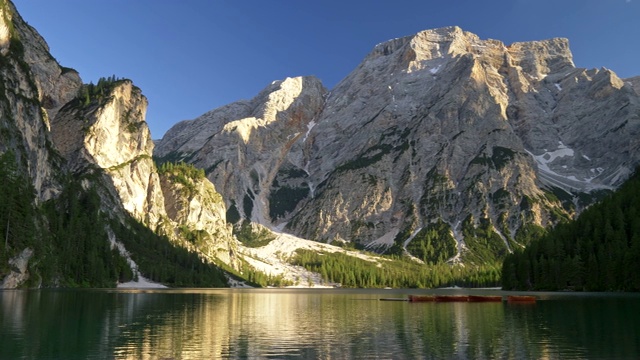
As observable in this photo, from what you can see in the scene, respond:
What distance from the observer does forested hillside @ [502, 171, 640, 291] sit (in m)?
152

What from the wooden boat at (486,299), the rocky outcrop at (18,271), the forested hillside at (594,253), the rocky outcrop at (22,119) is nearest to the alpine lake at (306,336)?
the wooden boat at (486,299)

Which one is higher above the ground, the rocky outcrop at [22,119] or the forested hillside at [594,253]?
the rocky outcrop at [22,119]

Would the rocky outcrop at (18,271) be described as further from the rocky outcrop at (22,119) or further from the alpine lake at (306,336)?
the alpine lake at (306,336)

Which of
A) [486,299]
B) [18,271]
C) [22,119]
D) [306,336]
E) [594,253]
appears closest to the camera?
[306,336]

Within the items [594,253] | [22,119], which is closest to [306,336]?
[594,253]

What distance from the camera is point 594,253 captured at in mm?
168500

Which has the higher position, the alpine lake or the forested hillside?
the forested hillside

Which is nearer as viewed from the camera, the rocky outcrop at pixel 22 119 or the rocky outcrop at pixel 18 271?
the rocky outcrop at pixel 18 271

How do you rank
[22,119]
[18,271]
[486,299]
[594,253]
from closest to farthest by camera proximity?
[486,299] < [18,271] < [594,253] < [22,119]

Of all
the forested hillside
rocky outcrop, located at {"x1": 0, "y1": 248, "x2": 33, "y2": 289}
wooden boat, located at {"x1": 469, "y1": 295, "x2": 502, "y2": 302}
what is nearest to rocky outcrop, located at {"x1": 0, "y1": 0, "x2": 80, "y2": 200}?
rocky outcrop, located at {"x1": 0, "y1": 248, "x2": 33, "y2": 289}

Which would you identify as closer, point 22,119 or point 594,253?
point 594,253

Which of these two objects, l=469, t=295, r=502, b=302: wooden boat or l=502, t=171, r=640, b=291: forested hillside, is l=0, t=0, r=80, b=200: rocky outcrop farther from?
l=502, t=171, r=640, b=291: forested hillside

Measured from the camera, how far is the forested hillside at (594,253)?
497 ft

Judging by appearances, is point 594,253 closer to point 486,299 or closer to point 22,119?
point 486,299
